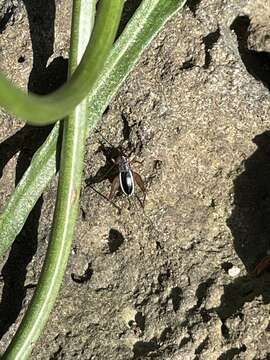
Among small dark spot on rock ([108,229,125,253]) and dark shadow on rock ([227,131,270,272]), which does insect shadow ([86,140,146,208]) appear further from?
dark shadow on rock ([227,131,270,272])

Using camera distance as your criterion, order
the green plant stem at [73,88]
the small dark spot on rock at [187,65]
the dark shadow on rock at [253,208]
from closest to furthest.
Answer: the green plant stem at [73,88], the dark shadow on rock at [253,208], the small dark spot on rock at [187,65]

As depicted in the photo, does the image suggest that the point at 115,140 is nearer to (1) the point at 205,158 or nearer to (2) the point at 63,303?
(1) the point at 205,158

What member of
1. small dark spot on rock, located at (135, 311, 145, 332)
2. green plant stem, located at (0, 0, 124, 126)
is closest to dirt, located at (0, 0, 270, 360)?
small dark spot on rock, located at (135, 311, 145, 332)

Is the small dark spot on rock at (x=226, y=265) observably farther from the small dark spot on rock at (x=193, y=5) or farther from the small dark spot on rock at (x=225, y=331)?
the small dark spot on rock at (x=193, y=5)

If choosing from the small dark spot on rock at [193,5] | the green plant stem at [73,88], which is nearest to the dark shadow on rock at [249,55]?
the small dark spot on rock at [193,5]

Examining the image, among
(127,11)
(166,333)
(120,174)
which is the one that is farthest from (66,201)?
(127,11)

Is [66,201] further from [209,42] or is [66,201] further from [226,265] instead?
[209,42]
